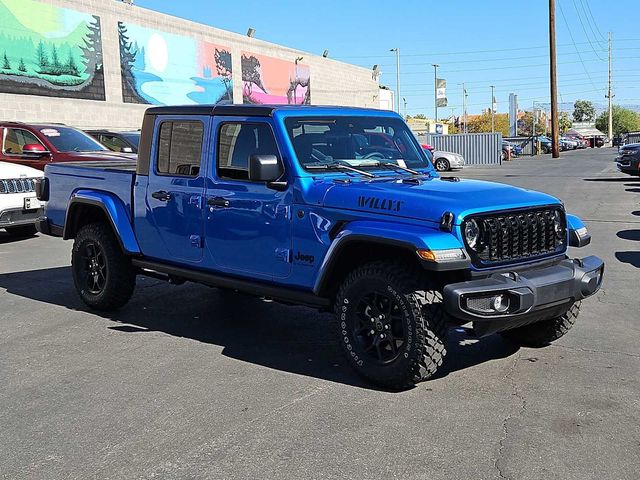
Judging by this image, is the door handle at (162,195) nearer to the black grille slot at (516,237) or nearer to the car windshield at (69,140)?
the black grille slot at (516,237)

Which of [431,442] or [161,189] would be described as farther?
[161,189]

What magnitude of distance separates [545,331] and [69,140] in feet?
36.0

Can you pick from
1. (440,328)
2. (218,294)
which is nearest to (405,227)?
(440,328)

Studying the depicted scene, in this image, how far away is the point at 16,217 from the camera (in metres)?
11.3

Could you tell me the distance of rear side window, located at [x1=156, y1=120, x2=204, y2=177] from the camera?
6234mm

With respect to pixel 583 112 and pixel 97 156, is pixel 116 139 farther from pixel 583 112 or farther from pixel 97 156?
pixel 583 112

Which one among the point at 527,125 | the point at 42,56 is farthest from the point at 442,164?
the point at 527,125

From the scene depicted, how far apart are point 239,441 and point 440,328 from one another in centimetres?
146

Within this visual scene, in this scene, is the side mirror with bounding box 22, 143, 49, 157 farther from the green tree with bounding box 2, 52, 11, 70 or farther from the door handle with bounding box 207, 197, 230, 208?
the green tree with bounding box 2, 52, 11, 70

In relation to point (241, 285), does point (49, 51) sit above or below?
above

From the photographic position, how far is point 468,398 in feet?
15.5

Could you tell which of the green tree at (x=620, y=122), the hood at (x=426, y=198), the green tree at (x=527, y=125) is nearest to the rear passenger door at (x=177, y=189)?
the hood at (x=426, y=198)

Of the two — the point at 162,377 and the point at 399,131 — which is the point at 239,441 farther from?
the point at 399,131

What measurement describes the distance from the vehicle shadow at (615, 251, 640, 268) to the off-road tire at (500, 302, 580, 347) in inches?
155
